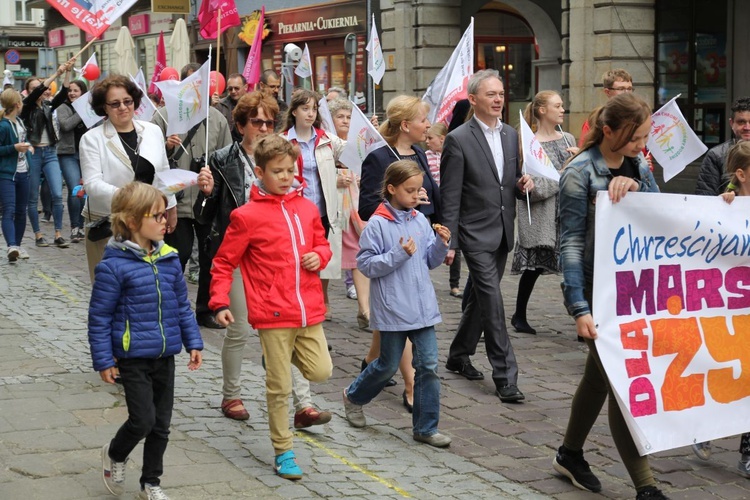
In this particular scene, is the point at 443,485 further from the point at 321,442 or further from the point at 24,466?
the point at 24,466

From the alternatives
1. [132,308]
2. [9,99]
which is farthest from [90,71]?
[132,308]

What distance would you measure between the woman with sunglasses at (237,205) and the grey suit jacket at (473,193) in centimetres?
119

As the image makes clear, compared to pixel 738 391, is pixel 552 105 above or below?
above

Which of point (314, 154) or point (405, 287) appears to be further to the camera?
point (314, 154)

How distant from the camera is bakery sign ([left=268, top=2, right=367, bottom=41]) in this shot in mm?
29672

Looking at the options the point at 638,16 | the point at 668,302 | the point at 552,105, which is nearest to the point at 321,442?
the point at 668,302

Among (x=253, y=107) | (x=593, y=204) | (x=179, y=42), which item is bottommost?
(x=593, y=204)

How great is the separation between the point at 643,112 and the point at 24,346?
208 inches

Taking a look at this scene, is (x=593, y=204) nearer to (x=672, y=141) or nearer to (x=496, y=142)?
(x=496, y=142)

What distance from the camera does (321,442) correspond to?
6.42 metres

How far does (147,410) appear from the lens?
520 centimetres

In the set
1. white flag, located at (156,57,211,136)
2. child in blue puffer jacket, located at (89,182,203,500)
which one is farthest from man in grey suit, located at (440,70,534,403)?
child in blue puffer jacket, located at (89,182,203,500)

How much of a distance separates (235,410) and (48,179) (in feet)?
32.0

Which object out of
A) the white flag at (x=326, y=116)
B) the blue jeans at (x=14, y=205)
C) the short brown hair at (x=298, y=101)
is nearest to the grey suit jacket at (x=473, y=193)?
the short brown hair at (x=298, y=101)
